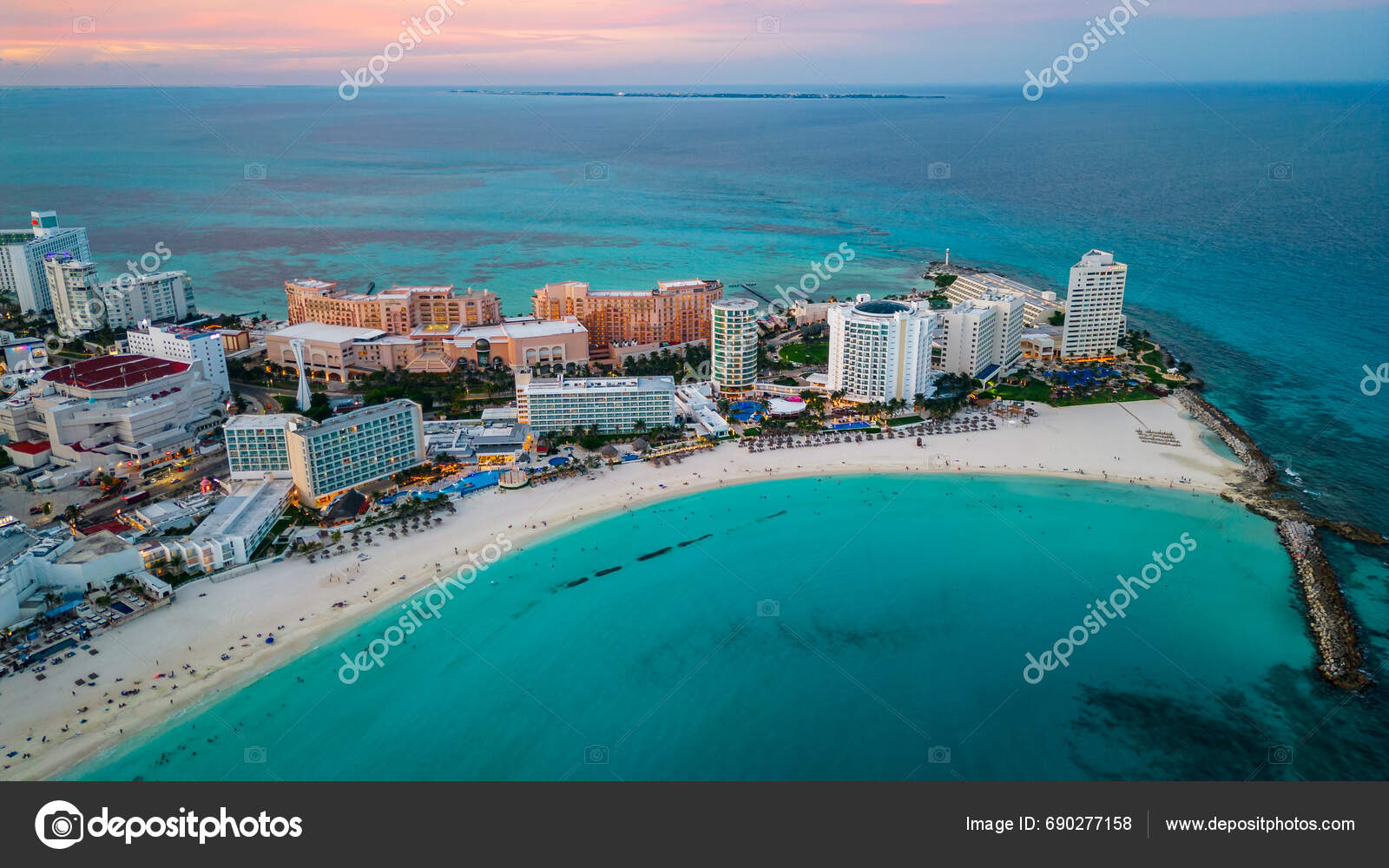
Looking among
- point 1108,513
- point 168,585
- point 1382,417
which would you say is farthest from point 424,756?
point 1382,417

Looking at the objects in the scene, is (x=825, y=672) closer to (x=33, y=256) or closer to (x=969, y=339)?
(x=969, y=339)

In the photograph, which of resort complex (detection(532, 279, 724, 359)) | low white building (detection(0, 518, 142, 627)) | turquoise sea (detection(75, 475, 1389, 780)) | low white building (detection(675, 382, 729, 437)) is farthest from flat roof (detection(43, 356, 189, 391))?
low white building (detection(675, 382, 729, 437))

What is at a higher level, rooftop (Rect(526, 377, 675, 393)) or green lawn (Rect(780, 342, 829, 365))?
rooftop (Rect(526, 377, 675, 393))

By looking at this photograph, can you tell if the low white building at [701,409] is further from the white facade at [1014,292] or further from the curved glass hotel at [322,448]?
the white facade at [1014,292]

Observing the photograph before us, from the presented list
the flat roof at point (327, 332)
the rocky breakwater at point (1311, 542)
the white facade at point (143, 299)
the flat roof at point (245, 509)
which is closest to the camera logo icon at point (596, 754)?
the flat roof at point (245, 509)

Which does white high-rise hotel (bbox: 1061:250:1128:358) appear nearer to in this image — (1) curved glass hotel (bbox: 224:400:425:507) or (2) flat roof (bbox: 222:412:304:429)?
(1) curved glass hotel (bbox: 224:400:425:507)
